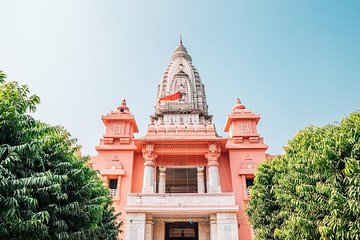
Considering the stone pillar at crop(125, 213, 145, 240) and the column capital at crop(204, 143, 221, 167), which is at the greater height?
the column capital at crop(204, 143, 221, 167)

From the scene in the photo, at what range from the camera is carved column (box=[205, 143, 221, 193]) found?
16.8m

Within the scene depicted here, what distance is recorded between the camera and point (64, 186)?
308 inches

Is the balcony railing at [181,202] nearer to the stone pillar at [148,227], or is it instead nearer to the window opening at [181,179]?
the stone pillar at [148,227]

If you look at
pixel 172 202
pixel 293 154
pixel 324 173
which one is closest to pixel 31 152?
pixel 324 173

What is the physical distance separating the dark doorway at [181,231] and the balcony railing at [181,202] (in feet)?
10.2

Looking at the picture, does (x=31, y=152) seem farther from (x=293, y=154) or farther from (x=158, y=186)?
(x=158, y=186)

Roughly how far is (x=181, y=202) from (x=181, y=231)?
3876mm

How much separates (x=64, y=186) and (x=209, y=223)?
10.9 metres

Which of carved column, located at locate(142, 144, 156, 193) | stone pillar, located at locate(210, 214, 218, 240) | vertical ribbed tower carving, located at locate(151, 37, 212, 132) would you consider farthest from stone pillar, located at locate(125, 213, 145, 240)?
vertical ribbed tower carving, located at locate(151, 37, 212, 132)

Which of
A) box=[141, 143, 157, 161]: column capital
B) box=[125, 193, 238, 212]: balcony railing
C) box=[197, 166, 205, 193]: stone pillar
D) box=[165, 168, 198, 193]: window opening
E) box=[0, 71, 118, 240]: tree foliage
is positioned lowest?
box=[0, 71, 118, 240]: tree foliage

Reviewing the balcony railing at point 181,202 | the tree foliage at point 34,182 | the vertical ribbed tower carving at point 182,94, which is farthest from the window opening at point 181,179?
the tree foliage at point 34,182

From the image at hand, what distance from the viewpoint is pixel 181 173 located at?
20516 millimetres

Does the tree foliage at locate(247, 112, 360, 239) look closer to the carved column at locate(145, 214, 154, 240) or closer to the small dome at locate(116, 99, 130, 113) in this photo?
the carved column at locate(145, 214, 154, 240)

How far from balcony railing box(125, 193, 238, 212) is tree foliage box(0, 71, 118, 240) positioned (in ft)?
→ 23.3
